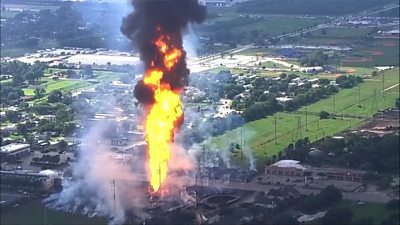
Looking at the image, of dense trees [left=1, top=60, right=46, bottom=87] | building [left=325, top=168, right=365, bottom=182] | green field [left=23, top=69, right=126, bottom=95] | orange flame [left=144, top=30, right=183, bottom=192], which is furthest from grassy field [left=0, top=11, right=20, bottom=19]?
orange flame [left=144, top=30, right=183, bottom=192]

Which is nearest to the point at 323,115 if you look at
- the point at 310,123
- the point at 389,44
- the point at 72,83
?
the point at 310,123

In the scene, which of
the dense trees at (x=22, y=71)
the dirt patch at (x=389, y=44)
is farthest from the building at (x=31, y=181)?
the dirt patch at (x=389, y=44)

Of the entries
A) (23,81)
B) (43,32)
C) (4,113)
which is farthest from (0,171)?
(43,32)

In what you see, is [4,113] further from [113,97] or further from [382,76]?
[382,76]

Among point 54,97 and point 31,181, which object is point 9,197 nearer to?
point 31,181

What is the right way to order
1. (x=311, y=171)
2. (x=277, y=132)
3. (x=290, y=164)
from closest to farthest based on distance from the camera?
(x=311, y=171)
(x=290, y=164)
(x=277, y=132)

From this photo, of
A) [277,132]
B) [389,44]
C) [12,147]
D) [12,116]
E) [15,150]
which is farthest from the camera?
[389,44]
